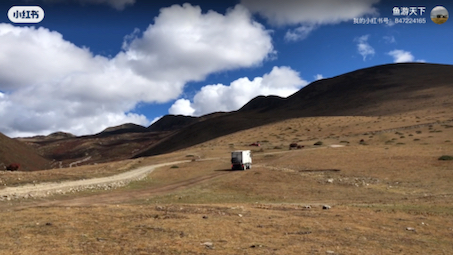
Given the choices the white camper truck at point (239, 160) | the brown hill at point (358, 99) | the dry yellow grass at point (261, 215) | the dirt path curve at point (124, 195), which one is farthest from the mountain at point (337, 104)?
the dirt path curve at point (124, 195)

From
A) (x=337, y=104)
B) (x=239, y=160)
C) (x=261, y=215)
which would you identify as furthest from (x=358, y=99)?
(x=261, y=215)

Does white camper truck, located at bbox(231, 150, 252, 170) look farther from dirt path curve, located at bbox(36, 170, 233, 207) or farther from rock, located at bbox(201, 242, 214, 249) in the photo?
rock, located at bbox(201, 242, 214, 249)

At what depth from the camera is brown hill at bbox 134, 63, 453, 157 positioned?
119312mm

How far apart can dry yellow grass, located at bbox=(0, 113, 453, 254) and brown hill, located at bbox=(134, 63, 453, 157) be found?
7632cm

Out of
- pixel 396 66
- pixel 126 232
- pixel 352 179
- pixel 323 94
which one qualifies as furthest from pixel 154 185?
pixel 396 66

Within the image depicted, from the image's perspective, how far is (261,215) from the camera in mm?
18016

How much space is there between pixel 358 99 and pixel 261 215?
142 meters

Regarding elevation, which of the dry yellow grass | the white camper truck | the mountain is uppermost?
the mountain

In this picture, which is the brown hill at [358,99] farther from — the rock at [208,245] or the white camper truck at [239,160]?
the rock at [208,245]

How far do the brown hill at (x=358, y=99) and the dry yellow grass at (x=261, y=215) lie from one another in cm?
7632

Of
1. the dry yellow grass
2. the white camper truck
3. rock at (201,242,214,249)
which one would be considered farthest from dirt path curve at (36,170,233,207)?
rock at (201,242,214,249)

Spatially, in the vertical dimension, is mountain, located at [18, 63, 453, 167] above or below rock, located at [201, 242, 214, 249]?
above

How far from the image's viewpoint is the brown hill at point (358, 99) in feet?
391

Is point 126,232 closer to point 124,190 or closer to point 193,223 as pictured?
point 193,223
